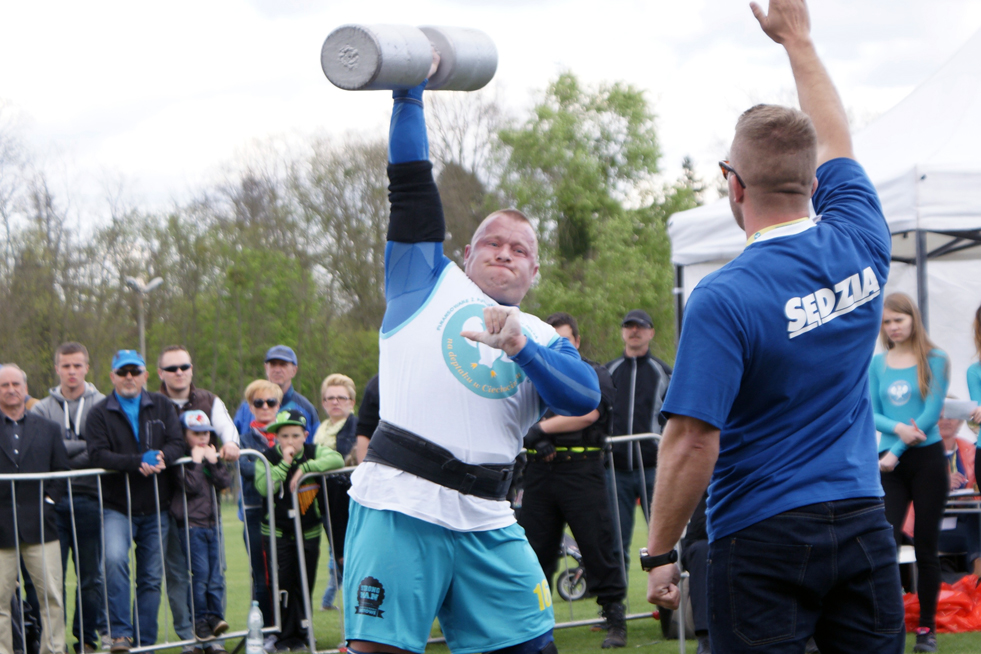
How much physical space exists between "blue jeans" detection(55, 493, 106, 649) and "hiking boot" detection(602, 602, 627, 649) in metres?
3.18

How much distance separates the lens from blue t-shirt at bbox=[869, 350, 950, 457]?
533 cm

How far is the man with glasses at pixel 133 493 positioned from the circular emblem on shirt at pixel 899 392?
423cm

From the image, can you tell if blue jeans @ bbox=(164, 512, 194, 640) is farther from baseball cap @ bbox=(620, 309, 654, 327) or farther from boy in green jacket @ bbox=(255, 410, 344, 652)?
baseball cap @ bbox=(620, 309, 654, 327)

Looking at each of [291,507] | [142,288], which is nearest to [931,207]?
[291,507]

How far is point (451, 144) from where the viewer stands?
35.0 metres

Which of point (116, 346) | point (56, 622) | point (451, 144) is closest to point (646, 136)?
point (451, 144)

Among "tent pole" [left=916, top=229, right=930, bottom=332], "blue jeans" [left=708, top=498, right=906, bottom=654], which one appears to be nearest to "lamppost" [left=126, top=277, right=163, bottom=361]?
"tent pole" [left=916, top=229, right=930, bottom=332]

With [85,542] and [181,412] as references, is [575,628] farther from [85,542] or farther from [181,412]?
[85,542]

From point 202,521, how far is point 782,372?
4.97 metres

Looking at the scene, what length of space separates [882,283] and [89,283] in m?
28.2

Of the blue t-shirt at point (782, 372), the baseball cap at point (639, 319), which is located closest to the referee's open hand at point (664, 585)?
the blue t-shirt at point (782, 372)

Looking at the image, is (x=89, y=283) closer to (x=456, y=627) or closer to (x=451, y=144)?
(x=451, y=144)

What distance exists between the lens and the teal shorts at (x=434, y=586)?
8.33 ft

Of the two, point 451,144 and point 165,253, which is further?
point 451,144
